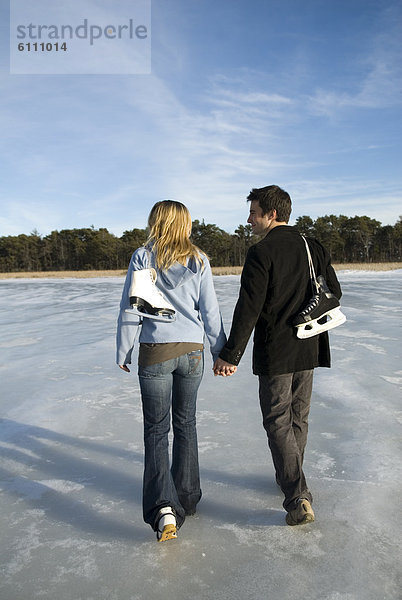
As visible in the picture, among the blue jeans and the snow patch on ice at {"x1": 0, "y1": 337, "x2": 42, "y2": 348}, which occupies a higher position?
the blue jeans

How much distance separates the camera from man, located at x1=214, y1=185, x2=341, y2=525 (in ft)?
7.55

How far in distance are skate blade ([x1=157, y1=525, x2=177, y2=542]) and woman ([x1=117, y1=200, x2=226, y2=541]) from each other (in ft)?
0.04

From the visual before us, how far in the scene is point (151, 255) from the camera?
2.26 meters

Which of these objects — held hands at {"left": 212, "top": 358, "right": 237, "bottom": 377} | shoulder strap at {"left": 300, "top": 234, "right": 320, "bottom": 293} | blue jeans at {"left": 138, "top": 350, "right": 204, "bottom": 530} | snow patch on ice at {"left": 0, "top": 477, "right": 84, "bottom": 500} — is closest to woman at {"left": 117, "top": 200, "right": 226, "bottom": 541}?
blue jeans at {"left": 138, "top": 350, "right": 204, "bottom": 530}

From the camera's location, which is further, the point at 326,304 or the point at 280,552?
the point at 326,304

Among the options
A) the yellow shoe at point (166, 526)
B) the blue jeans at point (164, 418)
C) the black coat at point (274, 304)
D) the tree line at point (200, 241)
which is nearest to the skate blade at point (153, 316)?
the blue jeans at point (164, 418)

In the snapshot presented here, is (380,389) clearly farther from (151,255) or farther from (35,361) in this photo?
(35,361)

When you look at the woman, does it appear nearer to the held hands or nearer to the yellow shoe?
the yellow shoe

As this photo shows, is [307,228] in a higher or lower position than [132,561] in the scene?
higher

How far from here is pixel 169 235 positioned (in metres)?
2.25

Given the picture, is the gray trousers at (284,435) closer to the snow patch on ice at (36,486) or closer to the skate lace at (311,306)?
the skate lace at (311,306)

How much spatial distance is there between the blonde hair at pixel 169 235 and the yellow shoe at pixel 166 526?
1150 mm

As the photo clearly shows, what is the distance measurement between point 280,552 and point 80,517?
1.07m

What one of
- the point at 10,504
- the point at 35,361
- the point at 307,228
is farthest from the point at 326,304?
the point at 307,228
